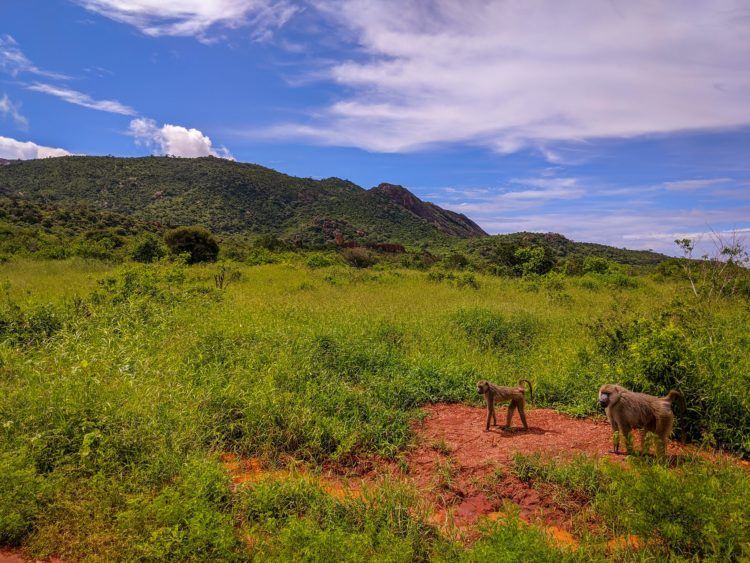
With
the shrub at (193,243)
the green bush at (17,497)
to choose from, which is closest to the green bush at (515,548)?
the green bush at (17,497)

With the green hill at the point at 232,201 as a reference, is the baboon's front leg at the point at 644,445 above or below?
below

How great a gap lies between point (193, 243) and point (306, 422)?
74.6 ft

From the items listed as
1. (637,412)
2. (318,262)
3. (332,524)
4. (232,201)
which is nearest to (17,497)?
(332,524)

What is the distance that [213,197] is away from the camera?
195ft

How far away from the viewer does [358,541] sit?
9.30 ft

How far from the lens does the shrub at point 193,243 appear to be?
24438 millimetres

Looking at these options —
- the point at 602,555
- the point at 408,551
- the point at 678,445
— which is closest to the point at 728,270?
the point at 678,445

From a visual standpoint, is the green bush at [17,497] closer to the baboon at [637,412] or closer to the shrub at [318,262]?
the baboon at [637,412]

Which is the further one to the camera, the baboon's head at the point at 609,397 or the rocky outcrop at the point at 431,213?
the rocky outcrop at the point at 431,213

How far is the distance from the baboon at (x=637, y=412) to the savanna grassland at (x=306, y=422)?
1.01 ft

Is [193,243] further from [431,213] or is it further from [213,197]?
[431,213]

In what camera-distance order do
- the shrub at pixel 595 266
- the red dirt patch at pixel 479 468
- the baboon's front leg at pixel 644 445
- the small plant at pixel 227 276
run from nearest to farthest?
the red dirt patch at pixel 479 468 → the baboon's front leg at pixel 644 445 → the small plant at pixel 227 276 → the shrub at pixel 595 266

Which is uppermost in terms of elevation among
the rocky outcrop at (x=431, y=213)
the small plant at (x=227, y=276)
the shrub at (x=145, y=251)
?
the rocky outcrop at (x=431, y=213)

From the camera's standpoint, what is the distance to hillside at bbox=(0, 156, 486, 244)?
5425 cm
